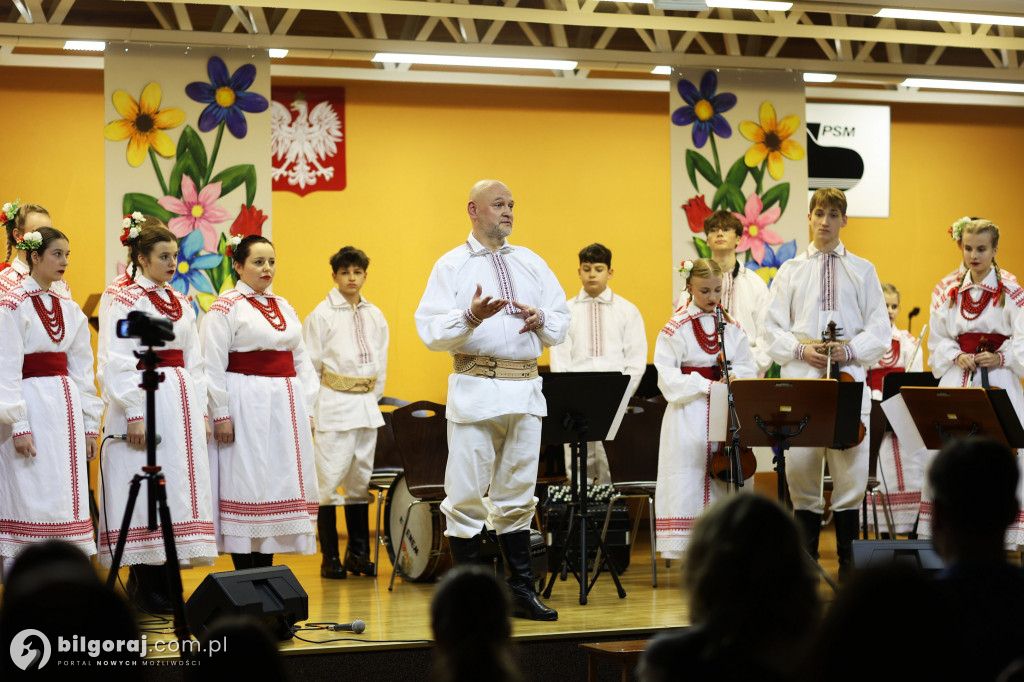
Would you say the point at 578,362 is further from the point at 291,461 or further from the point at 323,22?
the point at 323,22

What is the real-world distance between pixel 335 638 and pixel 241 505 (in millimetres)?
1143

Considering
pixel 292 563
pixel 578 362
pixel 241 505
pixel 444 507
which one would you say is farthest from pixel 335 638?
pixel 578 362

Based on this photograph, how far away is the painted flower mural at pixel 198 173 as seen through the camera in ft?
23.4

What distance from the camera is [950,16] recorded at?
280 inches

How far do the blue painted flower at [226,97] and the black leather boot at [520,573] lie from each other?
12.6 ft

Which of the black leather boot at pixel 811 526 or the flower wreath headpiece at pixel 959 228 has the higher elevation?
the flower wreath headpiece at pixel 959 228

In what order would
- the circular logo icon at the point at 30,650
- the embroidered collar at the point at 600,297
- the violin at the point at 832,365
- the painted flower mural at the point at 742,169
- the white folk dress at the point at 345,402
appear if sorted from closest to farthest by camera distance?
the circular logo icon at the point at 30,650 → the violin at the point at 832,365 → the white folk dress at the point at 345,402 → the embroidered collar at the point at 600,297 → the painted flower mural at the point at 742,169

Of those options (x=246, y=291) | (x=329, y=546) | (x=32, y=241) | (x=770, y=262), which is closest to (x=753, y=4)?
(x=770, y=262)

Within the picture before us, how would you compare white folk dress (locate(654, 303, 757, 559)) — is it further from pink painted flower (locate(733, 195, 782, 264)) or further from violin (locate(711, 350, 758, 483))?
pink painted flower (locate(733, 195, 782, 264))

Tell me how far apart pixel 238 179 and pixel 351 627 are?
3.75 meters

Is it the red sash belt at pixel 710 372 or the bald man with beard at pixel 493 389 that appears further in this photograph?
the red sash belt at pixel 710 372

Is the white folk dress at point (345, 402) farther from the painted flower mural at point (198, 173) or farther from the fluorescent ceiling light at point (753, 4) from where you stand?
the fluorescent ceiling light at point (753, 4)

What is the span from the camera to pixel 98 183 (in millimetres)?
8297

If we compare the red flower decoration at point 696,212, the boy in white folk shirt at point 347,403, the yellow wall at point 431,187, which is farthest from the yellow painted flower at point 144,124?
the red flower decoration at point 696,212
